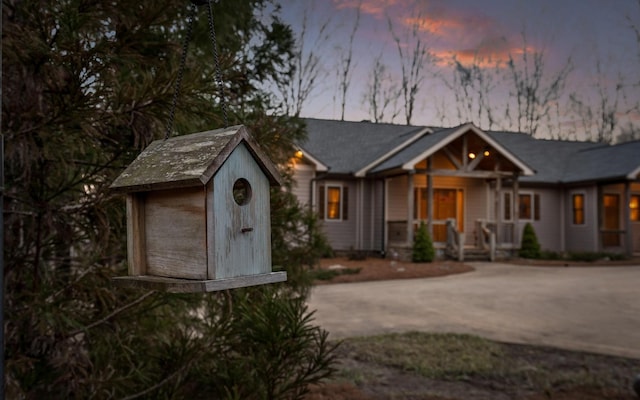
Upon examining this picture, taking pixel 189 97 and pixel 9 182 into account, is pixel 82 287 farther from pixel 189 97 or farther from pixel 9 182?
pixel 189 97

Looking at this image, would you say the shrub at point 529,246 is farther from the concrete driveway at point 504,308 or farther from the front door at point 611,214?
the concrete driveway at point 504,308

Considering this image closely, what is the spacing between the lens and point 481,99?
27.1 meters

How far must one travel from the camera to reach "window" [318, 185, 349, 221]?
20359mm

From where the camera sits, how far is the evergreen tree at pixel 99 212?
8.34 ft

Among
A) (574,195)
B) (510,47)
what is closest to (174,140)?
(510,47)

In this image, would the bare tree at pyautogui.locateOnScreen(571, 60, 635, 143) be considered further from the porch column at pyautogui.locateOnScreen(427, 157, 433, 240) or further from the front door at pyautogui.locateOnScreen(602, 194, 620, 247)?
the porch column at pyautogui.locateOnScreen(427, 157, 433, 240)

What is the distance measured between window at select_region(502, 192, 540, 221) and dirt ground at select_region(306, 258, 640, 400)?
16.5 meters

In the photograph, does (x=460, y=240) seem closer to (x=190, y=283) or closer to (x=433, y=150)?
(x=433, y=150)

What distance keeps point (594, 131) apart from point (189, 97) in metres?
29.1

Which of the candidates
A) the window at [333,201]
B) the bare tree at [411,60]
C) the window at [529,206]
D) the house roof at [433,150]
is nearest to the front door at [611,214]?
the house roof at [433,150]

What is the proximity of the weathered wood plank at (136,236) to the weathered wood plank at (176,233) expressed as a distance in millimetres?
18

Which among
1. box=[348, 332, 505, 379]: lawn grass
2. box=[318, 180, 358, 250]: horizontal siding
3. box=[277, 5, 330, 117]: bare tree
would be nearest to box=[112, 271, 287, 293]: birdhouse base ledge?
box=[348, 332, 505, 379]: lawn grass

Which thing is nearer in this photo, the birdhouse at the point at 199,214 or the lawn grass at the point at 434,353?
the birdhouse at the point at 199,214

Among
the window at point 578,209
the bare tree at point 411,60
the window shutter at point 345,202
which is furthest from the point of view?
the window at point 578,209
